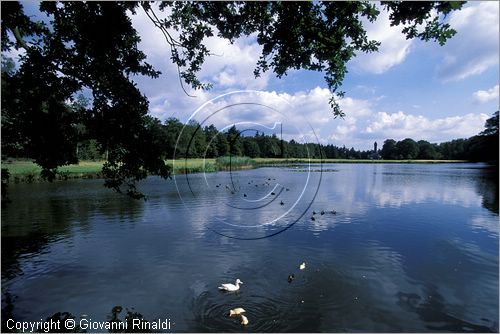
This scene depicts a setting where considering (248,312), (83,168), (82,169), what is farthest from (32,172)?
(248,312)

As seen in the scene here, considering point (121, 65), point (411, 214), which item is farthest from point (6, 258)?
point (411, 214)

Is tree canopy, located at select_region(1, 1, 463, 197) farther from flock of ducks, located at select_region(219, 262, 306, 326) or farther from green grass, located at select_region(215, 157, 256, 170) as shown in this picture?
green grass, located at select_region(215, 157, 256, 170)

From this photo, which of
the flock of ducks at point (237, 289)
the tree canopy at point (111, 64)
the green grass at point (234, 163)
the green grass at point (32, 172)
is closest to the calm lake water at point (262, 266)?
the flock of ducks at point (237, 289)

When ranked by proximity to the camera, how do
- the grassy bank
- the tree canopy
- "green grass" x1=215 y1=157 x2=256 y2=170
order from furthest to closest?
1. "green grass" x1=215 y1=157 x2=256 y2=170
2. the grassy bank
3. the tree canopy

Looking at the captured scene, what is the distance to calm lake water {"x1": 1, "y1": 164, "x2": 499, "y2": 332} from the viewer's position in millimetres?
12844

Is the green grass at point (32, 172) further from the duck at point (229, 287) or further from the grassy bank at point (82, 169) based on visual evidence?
the duck at point (229, 287)

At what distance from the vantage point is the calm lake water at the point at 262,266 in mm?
12844

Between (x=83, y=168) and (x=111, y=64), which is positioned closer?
(x=111, y=64)

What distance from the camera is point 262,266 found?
706 inches

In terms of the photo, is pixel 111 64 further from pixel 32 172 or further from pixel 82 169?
pixel 82 169

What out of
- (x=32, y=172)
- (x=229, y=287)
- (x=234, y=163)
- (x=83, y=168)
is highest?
(x=234, y=163)

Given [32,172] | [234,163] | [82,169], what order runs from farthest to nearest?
[234,163] < [82,169] < [32,172]

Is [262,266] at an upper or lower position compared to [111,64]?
lower

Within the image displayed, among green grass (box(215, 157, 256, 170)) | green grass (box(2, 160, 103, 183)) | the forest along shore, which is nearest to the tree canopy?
the forest along shore
